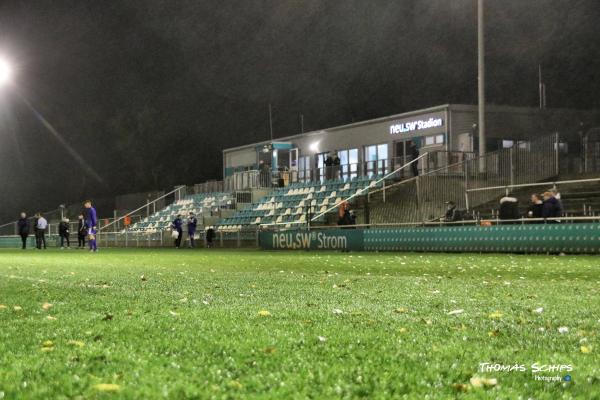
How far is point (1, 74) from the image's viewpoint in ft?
109

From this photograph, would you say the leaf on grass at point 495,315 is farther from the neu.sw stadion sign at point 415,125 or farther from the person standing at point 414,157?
the neu.sw stadion sign at point 415,125

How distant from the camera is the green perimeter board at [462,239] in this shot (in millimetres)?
19325

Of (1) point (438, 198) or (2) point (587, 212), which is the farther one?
(1) point (438, 198)

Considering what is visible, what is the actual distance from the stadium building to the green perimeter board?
7512 millimetres

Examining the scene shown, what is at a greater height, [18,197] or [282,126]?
[282,126]

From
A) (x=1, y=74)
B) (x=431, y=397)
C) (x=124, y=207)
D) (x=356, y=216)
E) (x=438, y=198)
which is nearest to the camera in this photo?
(x=431, y=397)

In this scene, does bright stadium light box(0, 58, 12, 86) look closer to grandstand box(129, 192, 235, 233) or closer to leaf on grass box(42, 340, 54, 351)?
grandstand box(129, 192, 235, 233)

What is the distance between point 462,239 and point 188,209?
28.7 m

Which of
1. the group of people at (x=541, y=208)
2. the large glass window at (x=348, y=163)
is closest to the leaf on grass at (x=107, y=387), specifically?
the group of people at (x=541, y=208)

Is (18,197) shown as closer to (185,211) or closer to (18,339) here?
(185,211)

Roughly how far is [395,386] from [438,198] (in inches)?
942

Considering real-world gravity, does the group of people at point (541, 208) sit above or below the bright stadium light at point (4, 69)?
below

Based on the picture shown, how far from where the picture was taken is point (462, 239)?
2194 cm

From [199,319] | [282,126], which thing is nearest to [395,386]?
[199,319]
